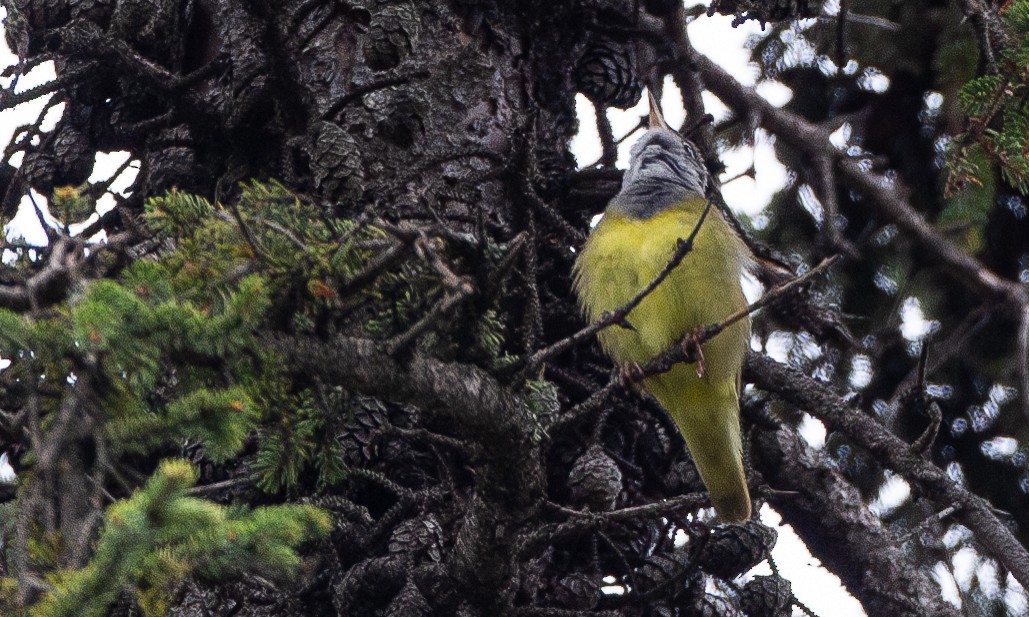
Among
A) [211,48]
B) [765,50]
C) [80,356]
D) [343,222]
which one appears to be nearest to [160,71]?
[211,48]

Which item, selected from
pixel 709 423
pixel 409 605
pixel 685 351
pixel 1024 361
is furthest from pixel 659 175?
pixel 409 605

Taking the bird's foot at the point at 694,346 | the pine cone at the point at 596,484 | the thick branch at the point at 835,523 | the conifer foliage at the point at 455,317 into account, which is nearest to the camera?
the conifer foliage at the point at 455,317

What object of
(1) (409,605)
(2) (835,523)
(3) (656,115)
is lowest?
(1) (409,605)

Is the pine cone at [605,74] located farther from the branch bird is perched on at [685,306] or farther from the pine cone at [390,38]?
the pine cone at [390,38]

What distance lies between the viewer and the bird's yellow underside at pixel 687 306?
13.4ft

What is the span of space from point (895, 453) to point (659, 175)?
156 cm

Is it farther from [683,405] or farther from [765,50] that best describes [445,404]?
[765,50]

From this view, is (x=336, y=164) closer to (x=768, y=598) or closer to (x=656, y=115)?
(x=768, y=598)

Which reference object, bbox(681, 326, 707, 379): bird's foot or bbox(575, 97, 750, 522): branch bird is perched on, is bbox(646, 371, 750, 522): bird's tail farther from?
bbox(681, 326, 707, 379): bird's foot

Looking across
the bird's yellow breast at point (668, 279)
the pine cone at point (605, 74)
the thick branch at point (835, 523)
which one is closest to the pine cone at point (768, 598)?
the thick branch at point (835, 523)

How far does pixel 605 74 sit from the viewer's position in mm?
4262

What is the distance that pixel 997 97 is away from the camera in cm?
352

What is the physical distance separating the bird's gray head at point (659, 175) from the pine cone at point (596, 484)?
4.04 ft

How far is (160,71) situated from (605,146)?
164cm
